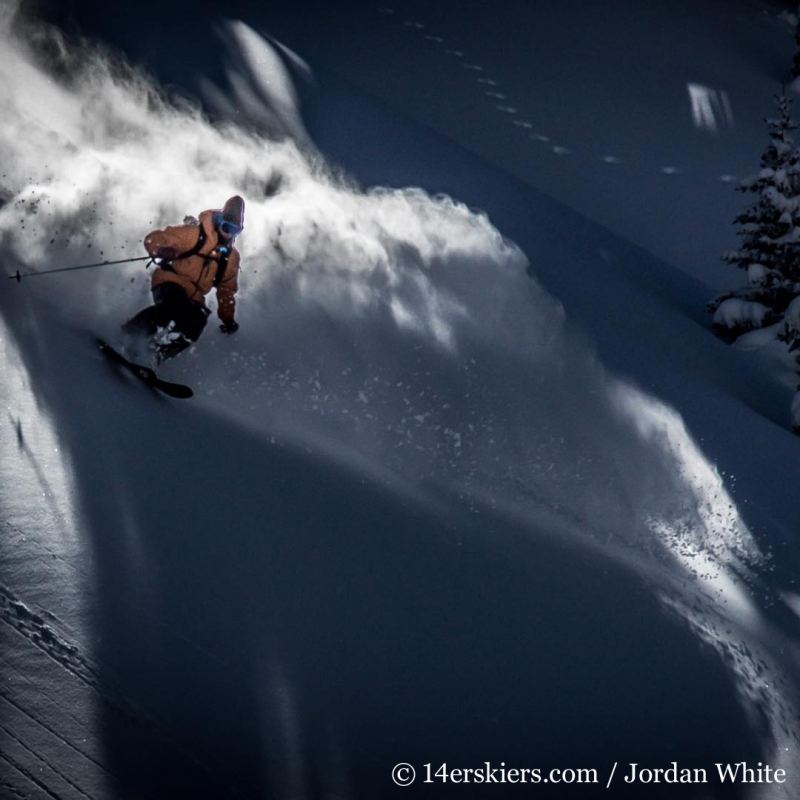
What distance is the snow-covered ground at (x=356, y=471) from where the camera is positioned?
15.7ft

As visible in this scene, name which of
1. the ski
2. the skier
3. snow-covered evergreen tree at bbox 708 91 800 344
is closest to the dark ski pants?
the skier

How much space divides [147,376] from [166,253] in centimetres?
103

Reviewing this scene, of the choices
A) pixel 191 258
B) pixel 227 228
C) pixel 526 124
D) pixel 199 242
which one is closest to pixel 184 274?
pixel 191 258

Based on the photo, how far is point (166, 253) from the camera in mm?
6652

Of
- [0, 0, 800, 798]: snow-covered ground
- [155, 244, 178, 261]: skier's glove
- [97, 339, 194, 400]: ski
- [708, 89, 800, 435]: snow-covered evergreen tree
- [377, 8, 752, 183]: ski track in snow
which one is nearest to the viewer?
[0, 0, 800, 798]: snow-covered ground

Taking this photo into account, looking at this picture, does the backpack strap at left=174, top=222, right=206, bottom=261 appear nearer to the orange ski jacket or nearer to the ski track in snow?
the orange ski jacket

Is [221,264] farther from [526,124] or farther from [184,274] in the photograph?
[526,124]

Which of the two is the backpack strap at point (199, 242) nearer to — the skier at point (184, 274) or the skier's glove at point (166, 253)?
the skier at point (184, 274)

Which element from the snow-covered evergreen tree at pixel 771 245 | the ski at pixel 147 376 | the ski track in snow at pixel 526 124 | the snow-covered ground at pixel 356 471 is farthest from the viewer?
the ski track in snow at pixel 526 124

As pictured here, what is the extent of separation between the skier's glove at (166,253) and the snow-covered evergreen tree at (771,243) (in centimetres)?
901

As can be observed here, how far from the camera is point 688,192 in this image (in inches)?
643

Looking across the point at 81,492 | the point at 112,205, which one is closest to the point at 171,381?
the point at 81,492

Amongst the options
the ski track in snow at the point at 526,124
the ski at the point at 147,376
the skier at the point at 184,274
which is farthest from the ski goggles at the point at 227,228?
the ski track in snow at the point at 526,124

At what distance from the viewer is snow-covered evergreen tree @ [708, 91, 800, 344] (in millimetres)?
11898
